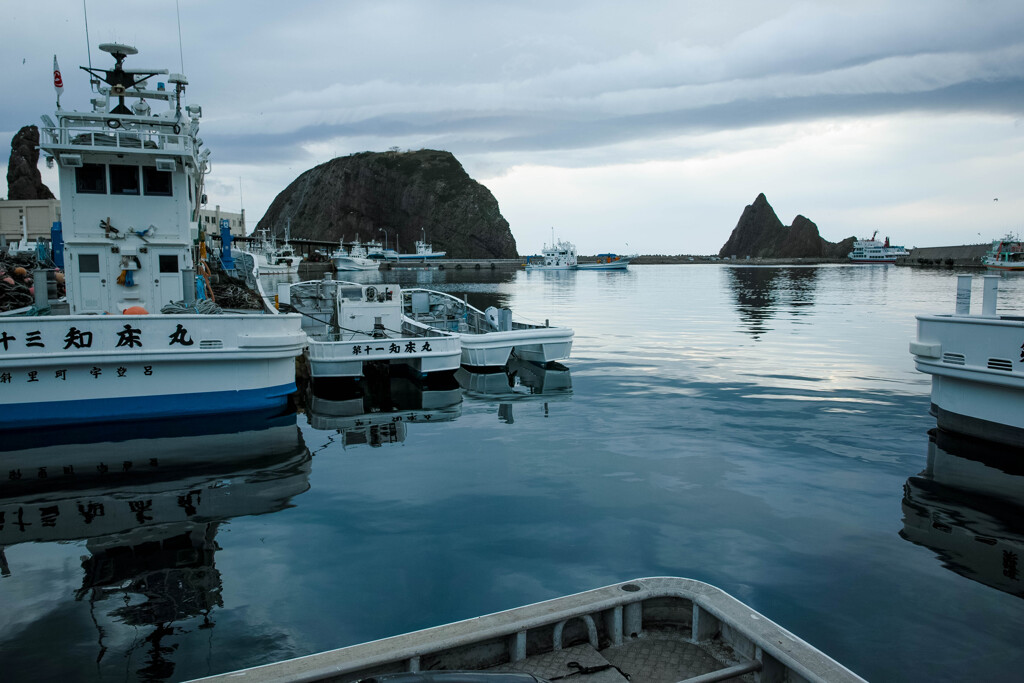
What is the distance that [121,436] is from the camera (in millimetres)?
13984

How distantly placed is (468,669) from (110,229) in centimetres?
1578

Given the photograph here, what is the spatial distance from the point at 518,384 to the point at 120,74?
14.5m

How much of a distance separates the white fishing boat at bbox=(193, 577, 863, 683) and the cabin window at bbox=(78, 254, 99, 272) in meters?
15.1

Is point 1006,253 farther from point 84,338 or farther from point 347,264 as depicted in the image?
point 84,338

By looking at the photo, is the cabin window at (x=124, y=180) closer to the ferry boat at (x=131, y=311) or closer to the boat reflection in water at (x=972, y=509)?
the ferry boat at (x=131, y=311)

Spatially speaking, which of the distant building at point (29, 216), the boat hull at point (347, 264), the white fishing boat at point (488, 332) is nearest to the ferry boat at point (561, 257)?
the boat hull at point (347, 264)

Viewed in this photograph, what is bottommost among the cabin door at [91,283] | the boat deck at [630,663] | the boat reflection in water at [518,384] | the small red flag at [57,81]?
the boat reflection in water at [518,384]

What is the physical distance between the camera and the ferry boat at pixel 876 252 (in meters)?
163

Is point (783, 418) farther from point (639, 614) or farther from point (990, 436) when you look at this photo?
point (639, 614)

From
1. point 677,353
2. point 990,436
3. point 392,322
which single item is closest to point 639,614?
point 990,436

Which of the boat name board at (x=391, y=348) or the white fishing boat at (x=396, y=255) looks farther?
the white fishing boat at (x=396, y=255)

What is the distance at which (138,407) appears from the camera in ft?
46.3

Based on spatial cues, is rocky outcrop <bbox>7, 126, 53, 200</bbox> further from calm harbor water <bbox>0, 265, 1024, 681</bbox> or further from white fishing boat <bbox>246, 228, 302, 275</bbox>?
calm harbor water <bbox>0, 265, 1024, 681</bbox>

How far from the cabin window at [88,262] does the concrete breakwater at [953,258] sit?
514 ft
